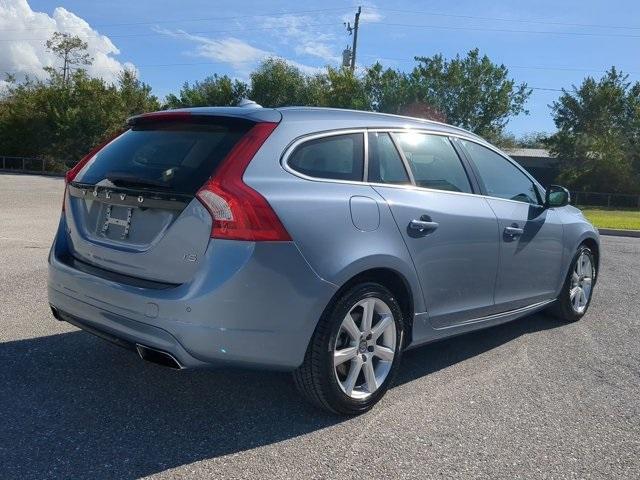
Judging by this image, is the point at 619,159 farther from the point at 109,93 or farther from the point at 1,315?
the point at 1,315

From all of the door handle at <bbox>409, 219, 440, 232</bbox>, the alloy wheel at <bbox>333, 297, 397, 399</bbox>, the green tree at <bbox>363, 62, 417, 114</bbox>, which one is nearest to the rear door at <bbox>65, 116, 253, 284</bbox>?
the alloy wheel at <bbox>333, 297, 397, 399</bbox>

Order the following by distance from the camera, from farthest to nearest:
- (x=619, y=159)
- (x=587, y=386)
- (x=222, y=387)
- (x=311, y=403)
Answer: (x=619, y=159)
(x=587, y=386)
(x=222, y=387)
(x=311, y=403)

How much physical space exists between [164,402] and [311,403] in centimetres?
85

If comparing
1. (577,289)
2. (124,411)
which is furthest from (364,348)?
(577,289)

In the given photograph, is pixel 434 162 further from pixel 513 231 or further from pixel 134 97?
pixel 134 97

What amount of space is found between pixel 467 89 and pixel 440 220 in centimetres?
3730

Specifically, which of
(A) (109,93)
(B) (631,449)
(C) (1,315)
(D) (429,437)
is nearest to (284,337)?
(D) (429,437)

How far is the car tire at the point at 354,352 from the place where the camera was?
3371 millimetres

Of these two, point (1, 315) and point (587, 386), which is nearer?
point (587, 386)

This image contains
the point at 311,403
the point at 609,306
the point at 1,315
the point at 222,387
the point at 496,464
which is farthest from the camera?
the point at 609,306

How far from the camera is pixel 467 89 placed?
1543 inches

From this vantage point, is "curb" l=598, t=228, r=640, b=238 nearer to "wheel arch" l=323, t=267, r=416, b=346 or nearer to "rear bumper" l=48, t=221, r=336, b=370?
"wheel arch" l=323, t=267, r=416, b=346

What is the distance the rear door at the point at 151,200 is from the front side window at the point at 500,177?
6.76 ft

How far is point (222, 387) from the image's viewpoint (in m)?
3.93
